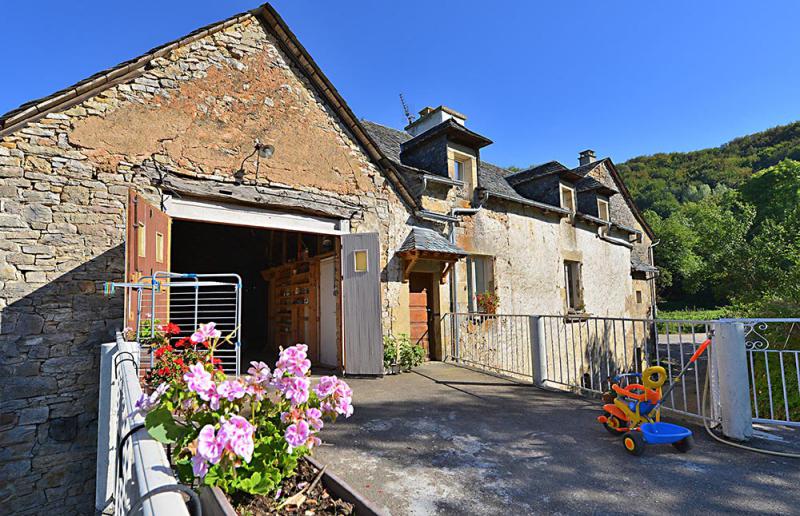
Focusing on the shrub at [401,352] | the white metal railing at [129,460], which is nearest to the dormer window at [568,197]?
the shrub at [401,352]

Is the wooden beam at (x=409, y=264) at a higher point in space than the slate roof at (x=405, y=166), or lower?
lower

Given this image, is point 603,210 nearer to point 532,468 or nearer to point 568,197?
point 568,197

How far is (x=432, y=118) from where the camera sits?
1250 cm

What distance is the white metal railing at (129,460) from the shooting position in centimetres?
124

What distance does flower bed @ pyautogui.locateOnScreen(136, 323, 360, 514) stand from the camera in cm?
173

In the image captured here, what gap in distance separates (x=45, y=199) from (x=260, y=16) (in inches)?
181

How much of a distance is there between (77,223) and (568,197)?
41.6 ft

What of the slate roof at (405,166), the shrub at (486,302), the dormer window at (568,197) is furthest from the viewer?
the dormer window at (568,197)

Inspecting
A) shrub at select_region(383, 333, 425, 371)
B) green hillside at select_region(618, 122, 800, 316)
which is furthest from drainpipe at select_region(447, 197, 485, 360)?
green hillside at select_region(618, 122, 800, 316)

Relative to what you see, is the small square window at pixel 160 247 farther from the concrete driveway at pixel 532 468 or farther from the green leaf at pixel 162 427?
the green leaf at pixel 162 427

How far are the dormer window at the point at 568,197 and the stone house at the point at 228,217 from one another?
383mm

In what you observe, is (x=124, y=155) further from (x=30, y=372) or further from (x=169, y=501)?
(x=169, y=501)

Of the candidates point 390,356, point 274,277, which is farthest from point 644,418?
point 274,277

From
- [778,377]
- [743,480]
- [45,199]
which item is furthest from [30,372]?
[778,377]
